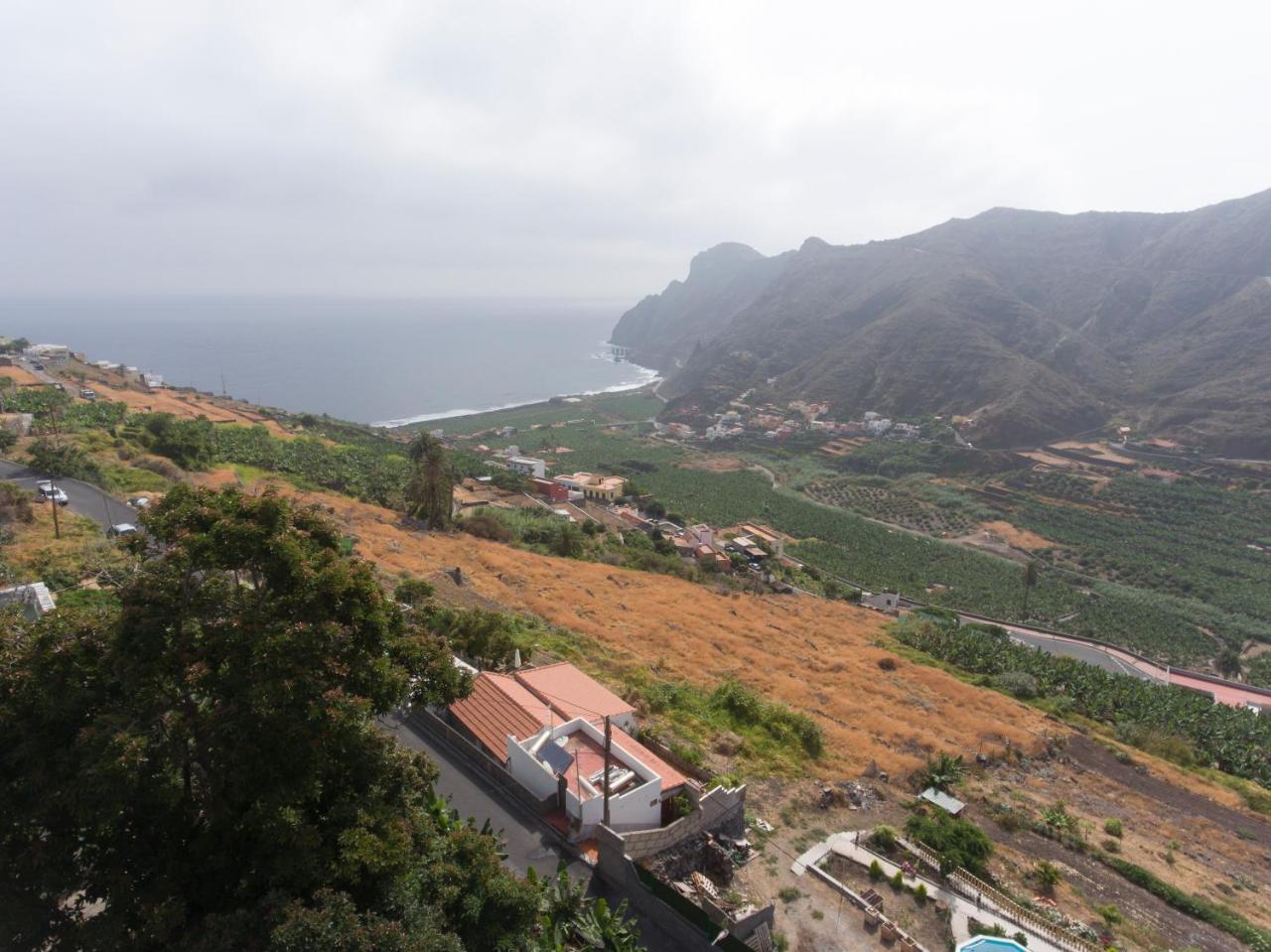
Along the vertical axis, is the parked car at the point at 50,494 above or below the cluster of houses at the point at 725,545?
above

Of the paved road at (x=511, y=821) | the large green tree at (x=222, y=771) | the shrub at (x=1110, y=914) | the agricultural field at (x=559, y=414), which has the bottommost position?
the agricultural field at (x=559, y=414)

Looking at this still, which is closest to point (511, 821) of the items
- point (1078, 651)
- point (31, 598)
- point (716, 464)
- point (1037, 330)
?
point (31, 598)

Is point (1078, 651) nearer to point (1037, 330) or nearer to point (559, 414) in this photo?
point (559, 414)

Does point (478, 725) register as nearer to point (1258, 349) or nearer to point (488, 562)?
point (488, 562)

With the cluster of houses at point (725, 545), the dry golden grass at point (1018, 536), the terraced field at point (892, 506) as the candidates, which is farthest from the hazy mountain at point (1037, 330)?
the cluster of houses at point (725, 545)

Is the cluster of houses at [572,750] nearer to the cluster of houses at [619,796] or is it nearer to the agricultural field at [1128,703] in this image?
the cluster of houses at [619,796]

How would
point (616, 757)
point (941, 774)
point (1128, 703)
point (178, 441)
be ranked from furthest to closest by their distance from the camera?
point (178, 441)
point (1128, 703)
point (941, 774)
point (616, 757)

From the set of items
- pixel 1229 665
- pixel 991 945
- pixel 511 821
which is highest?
pixel 511 821
